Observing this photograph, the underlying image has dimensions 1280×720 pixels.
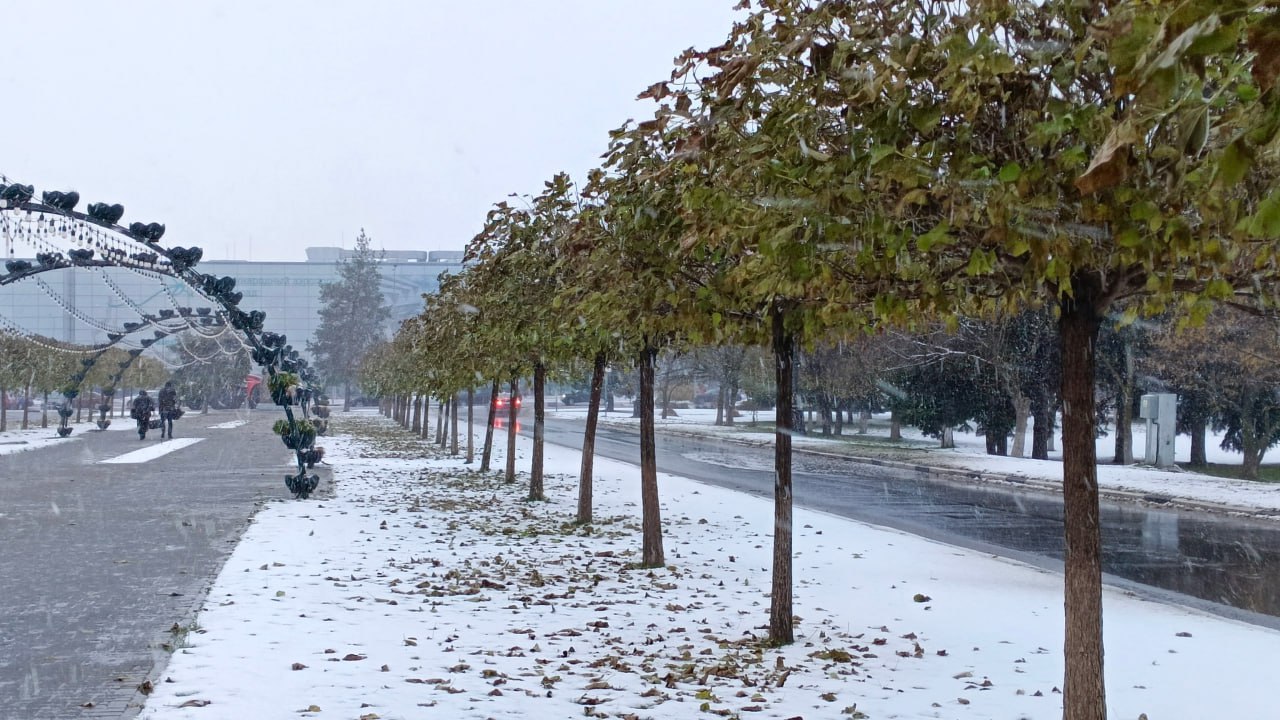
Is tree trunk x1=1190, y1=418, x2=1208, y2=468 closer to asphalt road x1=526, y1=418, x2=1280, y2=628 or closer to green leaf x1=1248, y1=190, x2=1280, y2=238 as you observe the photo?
asphalt road x1=526, y1=418, x2=1280, y2=628

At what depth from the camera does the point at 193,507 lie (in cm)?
1794

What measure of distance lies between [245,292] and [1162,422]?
10159cm

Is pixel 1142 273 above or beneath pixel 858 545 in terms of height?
above

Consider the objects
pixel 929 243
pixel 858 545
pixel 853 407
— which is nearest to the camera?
pixel 929 243

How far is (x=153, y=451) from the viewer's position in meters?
34.9

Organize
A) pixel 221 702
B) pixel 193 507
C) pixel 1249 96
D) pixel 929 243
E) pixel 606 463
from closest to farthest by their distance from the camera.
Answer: pixel 1249 96, pixel 929 243, pixel 221 702, pixel 193 507, pixel 606 463

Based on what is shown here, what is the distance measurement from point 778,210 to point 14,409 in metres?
111

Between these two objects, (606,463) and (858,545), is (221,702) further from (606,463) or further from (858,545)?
(606,463)

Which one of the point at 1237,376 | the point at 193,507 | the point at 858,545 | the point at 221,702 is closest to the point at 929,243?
the point at 221,702

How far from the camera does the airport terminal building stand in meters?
97.6

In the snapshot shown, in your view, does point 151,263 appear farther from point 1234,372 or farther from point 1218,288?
point 1234,372

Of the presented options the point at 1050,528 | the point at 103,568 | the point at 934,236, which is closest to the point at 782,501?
the point at 934,236

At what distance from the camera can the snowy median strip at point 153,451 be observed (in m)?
30.2

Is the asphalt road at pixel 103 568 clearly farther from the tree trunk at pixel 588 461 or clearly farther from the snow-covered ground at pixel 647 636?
the tree trunk at pixel 588 461
